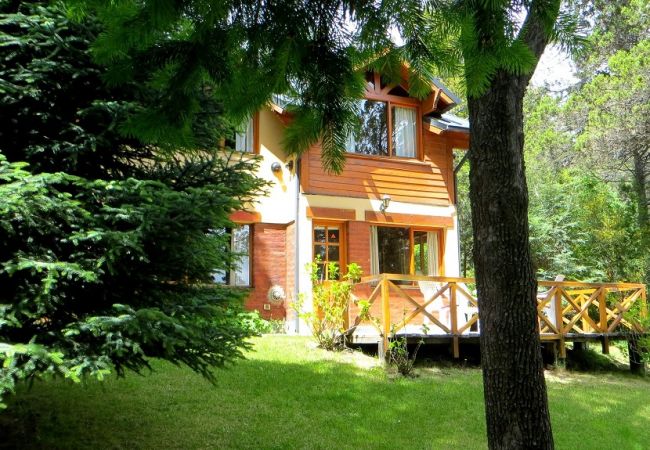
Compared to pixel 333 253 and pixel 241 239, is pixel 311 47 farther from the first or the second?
pixel 241 239

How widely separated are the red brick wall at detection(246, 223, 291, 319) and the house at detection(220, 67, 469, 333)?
0.02 m

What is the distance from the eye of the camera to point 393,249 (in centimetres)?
1271

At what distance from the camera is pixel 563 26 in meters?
1.92

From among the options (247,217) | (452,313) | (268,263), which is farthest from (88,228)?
(268,263)

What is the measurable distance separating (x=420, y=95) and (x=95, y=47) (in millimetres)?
1243

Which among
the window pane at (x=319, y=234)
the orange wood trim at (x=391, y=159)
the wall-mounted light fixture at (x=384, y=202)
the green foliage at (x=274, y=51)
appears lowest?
the green foliage at (x=274, y=51)

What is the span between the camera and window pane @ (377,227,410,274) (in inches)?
494

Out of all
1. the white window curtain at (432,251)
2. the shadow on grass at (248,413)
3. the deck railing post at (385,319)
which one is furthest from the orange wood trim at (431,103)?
the shadow on grass at (248,413)

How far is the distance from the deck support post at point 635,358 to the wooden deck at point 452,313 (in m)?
0.19

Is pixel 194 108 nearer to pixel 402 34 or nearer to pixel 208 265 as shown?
pixel 402 34

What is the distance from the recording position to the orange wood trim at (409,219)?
40.1ft

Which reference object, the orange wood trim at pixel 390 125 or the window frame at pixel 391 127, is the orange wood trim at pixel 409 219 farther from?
the orange wood trim at pixel 390 125

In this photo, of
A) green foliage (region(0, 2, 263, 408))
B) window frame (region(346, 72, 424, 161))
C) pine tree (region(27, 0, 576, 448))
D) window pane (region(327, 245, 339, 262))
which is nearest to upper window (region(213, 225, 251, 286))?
window pane (region(327, 245, 339, 262))

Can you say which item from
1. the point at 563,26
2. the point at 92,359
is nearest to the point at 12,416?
the point at 92,359
